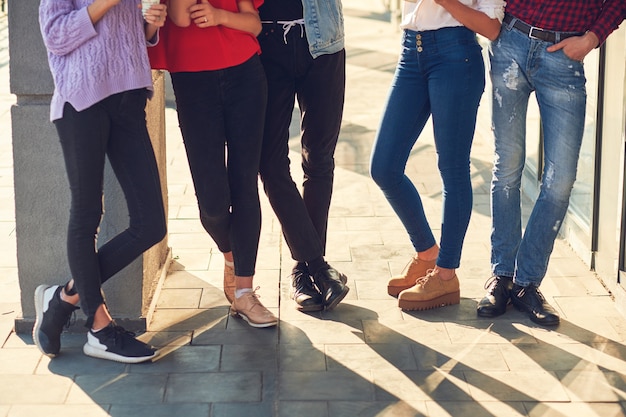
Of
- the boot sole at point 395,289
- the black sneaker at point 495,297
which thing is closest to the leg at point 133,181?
the boot sole at point 395,289

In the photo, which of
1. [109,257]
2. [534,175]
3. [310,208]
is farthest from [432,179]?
[109,257]

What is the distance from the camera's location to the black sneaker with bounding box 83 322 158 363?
386 cm

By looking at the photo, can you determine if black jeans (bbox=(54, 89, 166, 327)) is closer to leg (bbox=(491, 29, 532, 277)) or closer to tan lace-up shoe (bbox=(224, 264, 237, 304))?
tan lace-up shoe (bbox=(224, 264, 237, 304))

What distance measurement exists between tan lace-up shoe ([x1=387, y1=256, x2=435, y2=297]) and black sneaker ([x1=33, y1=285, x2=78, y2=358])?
1.42 meters

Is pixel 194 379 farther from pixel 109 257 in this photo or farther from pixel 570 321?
pixel 570 321

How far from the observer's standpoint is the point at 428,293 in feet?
14.4

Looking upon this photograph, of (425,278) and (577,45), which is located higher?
(577,45)

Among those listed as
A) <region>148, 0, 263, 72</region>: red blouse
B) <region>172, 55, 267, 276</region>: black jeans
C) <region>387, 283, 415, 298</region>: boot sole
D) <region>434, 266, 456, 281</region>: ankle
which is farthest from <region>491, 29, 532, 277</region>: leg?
<region>148, 0, 263, 72</region>: red blouse

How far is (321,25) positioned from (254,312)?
46.6 inches

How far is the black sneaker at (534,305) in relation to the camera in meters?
4.25

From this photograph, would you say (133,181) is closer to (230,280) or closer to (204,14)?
(204,14)

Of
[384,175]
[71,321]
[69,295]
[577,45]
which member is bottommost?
[71,321]

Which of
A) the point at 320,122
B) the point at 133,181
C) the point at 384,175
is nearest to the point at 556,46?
the point at 384,175

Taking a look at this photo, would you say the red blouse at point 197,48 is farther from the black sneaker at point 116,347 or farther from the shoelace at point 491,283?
the shoelace at point 491,283
